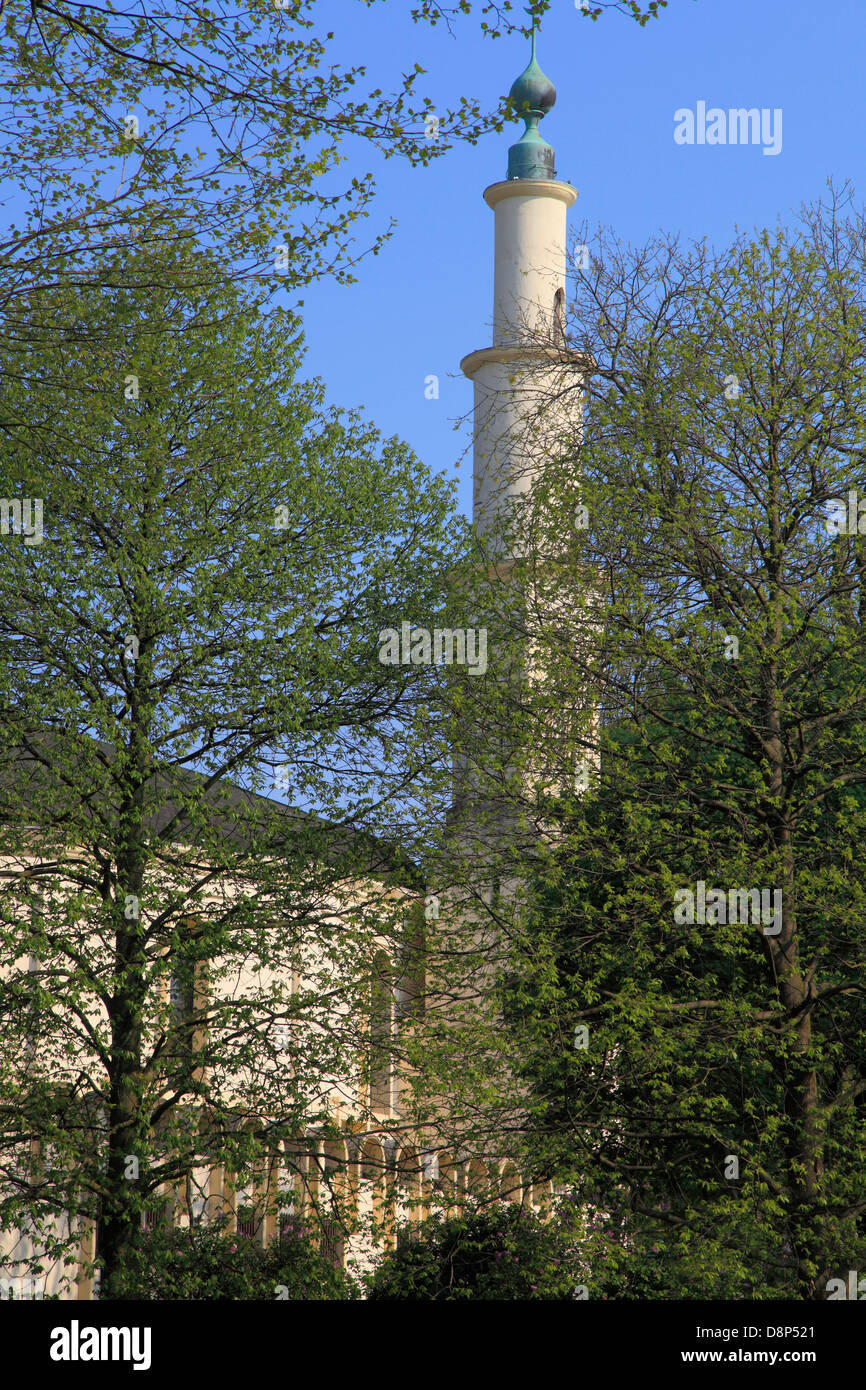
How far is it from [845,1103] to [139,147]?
37.1 feet

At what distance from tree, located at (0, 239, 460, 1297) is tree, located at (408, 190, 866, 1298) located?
219 cm

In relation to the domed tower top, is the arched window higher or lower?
lower

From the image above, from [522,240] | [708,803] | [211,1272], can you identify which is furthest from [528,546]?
[522,240]

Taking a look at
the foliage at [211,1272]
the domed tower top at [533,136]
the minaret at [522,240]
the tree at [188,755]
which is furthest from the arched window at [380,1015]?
the domed tower top at [533,136]

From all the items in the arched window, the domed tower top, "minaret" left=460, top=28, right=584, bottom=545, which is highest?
the domed tower top

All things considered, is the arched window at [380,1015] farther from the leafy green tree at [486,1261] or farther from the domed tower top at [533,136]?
the domed tower top at [533,136]

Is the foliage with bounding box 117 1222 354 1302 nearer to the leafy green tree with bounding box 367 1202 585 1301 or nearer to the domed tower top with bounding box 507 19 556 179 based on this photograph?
the leafy green tree with bounding box 367 1202 585 1301

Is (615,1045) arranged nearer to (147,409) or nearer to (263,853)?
(263,853)

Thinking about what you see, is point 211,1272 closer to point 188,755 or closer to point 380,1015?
point 380,1015

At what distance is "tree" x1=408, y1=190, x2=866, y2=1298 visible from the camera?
14805mm

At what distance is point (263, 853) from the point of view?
1775 centimetres

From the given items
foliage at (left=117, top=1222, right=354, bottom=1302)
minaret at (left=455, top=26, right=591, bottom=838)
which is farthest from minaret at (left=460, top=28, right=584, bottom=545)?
foliage at (left=117, top=1222, right=354, bottom=1302)

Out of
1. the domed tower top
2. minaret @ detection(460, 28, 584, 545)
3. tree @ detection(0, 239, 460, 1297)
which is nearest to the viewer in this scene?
tree @ detection(0, 239, 460, 1297)
